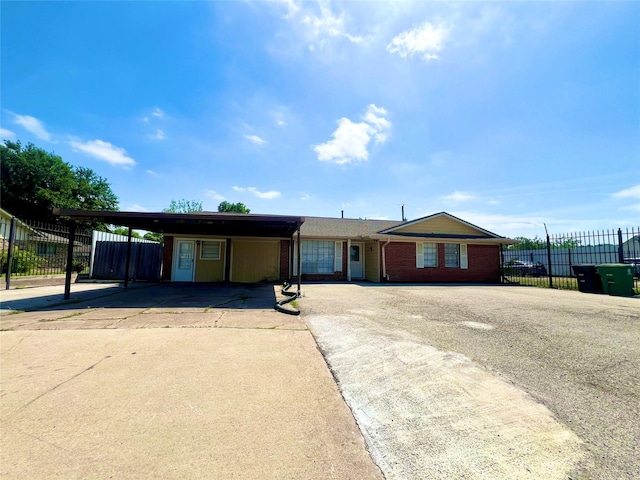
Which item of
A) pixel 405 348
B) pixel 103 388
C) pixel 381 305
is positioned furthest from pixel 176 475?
pixel 381 305

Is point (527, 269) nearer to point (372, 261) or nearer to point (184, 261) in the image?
point (372, 261)

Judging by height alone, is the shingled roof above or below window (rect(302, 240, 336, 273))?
above

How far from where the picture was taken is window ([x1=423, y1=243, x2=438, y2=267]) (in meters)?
15.7

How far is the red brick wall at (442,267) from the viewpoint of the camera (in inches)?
596

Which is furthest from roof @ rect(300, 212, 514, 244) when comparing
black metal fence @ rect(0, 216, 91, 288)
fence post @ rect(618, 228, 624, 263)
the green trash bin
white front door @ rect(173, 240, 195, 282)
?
black metal fence @ rect(0, 216, 91, 288)

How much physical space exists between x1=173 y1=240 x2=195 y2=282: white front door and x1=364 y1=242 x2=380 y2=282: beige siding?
9.13 m

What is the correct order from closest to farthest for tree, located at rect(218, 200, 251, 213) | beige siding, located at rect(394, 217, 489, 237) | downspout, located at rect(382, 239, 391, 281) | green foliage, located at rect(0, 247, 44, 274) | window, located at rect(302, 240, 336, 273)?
green foliage, located at rect(0, 247, 44, 274), downspout, located at rect(382, 239, 391, 281), window, located at rect(302, 240, 336, 273), beige siding, located at rect(394, 217, 489, 237), tree, located at rect(218, 200, 251, 213)

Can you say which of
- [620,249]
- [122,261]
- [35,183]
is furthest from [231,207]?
[620,249]

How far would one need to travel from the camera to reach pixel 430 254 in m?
15.8

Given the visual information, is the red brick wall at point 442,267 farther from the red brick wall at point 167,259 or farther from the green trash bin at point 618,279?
the red brick wall at point 167,259

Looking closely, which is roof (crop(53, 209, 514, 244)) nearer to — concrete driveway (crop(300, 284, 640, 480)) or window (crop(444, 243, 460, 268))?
window (crop(444, 243, 460, 268))

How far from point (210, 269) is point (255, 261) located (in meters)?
2.18

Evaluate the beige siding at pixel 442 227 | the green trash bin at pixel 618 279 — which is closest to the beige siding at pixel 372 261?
the beige siding at pixel 442 227

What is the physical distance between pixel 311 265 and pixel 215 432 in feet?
42.3
